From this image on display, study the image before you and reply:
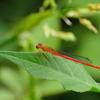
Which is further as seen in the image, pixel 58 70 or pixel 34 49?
pixel 34 49

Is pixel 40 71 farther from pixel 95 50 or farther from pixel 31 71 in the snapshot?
pixel 95 50

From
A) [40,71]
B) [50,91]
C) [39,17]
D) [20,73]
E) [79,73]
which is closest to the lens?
[40,71]

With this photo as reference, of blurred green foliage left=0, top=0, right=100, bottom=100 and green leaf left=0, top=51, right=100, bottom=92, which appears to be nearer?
green leaf left=0, top=51, right=100, bottom=92

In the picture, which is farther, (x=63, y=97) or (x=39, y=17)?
(x=63, y=97)

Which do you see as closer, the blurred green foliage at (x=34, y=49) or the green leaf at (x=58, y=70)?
the green leaf at (x=58, y=70)

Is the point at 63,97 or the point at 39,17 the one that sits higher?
the point at 39,17

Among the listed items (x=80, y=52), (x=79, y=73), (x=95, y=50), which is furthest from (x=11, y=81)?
(x=79, y=73)

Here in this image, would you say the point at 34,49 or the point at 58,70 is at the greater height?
the point at 34,49

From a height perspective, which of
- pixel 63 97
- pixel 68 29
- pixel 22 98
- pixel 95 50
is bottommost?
pixel 63 97
